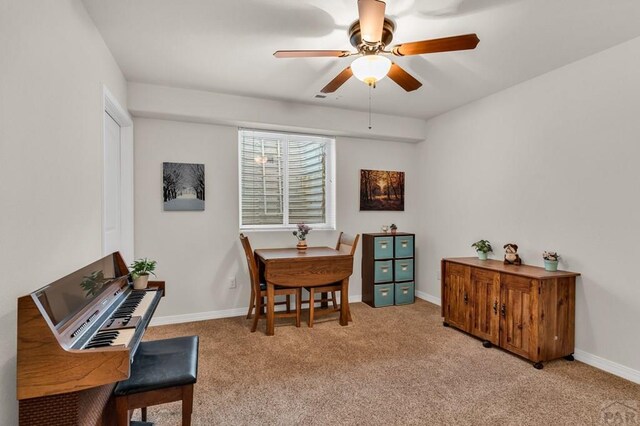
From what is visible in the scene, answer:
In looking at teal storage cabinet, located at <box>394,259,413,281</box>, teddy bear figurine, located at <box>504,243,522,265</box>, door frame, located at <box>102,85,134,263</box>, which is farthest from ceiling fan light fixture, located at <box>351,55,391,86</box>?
teal storage cabinet, located at <box>394,259,413,281</box>

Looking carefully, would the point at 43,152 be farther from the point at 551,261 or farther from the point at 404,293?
the point at 404,293

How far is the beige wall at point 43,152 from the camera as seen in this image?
1.25 metres

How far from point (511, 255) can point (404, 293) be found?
60.8 inches

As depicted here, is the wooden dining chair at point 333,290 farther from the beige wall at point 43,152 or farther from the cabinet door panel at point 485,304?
the beige wall at point 43,152

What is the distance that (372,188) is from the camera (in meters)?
4.73

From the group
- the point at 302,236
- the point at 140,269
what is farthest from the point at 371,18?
the point at 302,236

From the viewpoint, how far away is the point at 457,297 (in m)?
3.51

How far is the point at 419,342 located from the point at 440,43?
2.54 m

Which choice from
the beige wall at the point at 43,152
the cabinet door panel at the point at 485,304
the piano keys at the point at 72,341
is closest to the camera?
the piano keys at the point at 72,341

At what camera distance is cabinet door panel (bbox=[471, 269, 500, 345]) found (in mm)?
3063

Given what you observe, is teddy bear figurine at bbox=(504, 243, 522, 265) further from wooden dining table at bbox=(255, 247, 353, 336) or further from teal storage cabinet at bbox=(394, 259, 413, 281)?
wooden dining table at bbox=(255, 247, 353, 336)

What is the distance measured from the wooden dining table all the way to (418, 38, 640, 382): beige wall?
5.29 feet

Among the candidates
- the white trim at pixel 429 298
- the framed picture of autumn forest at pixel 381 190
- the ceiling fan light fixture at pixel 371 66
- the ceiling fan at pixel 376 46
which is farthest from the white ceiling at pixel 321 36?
the white trim at pixel 429 298

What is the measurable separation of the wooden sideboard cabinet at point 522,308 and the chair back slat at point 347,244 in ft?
3.71
